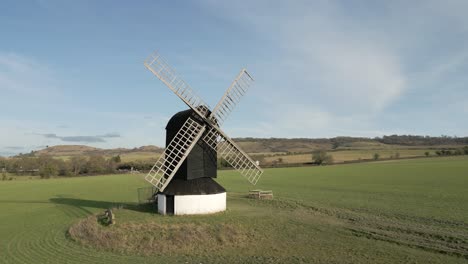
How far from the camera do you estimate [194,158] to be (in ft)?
90.0

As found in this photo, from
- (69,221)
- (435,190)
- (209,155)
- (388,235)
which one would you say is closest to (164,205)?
(209,155)

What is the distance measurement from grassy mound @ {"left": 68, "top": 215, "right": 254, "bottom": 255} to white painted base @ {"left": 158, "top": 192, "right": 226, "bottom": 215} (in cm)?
458

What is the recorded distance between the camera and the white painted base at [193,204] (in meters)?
26.6

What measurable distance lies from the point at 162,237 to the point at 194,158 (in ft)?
28.9

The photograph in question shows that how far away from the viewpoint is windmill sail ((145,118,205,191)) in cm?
2605

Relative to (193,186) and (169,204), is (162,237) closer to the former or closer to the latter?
(169,204)

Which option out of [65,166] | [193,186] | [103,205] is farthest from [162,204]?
[65,166]

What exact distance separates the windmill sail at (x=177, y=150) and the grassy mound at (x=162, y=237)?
16.3 ft

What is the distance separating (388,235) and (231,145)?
12.9 meters

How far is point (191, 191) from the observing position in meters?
26.8

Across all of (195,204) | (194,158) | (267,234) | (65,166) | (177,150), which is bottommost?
(267,234)

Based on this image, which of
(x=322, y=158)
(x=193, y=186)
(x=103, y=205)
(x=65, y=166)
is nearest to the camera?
(x=193, y=186)

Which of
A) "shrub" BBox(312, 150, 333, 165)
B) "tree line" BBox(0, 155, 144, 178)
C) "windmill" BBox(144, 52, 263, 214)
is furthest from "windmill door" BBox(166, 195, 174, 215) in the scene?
"shrub" BBox(312, 150, 333, 165)

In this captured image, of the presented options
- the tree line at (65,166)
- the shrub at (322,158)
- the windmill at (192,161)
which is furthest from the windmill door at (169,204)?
the shrub at (322,158)
